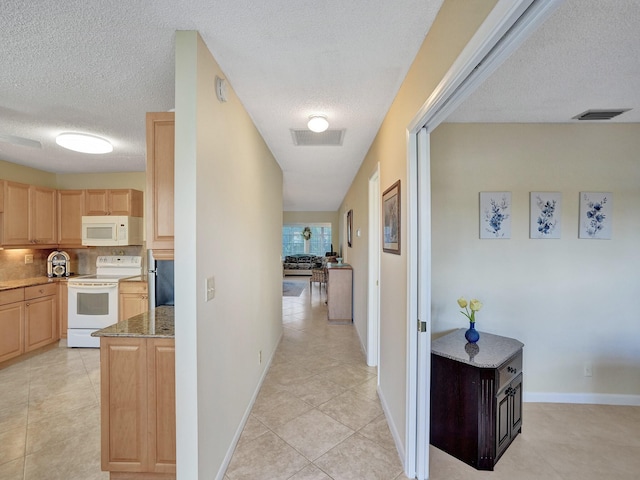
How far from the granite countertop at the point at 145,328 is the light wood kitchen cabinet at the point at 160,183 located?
477mm

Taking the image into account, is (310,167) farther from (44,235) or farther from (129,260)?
(44,235)

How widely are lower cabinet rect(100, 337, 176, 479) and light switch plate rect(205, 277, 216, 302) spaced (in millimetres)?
402

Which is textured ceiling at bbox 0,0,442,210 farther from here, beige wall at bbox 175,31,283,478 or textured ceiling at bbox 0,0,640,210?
beige wall at bbox 175,31,283,478

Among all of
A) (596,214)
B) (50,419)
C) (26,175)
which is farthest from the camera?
(26,175)

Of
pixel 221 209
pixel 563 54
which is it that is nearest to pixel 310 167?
pixel 221 209

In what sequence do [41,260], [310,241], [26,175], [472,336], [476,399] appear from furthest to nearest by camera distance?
[310,241], [41,260], [26,175], [472,336], [476,399]

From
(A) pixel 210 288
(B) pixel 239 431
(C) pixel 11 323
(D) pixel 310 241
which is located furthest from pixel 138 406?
(D) pixel 310 241

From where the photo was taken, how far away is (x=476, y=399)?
69.1 inches

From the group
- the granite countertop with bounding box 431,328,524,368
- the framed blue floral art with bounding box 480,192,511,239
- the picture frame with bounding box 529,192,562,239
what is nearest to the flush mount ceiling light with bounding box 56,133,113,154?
the granite countertop with bounding box 431,328,524,368

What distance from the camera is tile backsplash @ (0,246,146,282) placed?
3.76 meters

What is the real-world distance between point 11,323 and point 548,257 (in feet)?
19.6

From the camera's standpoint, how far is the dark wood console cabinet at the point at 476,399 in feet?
5.74

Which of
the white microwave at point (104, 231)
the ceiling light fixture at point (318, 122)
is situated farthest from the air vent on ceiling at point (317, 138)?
the white microwave at point (104, 231)

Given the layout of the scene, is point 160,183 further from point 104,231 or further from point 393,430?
point 104,231
